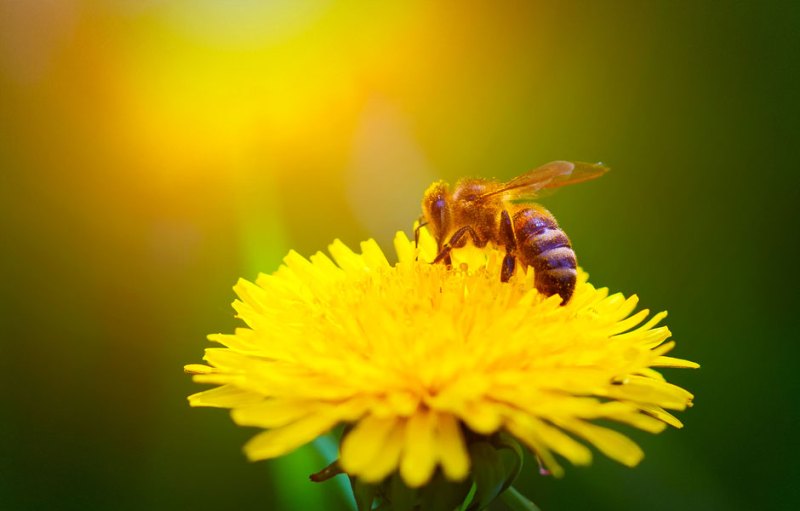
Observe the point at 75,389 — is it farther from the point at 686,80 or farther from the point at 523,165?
the point at 686,80

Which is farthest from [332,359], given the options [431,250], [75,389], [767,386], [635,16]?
[635,16]

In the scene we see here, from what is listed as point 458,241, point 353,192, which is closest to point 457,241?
point 458,241

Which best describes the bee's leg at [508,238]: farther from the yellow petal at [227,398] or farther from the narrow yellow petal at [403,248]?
the yellow petal at [227,398]

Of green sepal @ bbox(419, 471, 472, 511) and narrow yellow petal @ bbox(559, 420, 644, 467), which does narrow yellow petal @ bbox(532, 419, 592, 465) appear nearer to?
narrow yellow petal @ bbox(559, 420, 644, 467)

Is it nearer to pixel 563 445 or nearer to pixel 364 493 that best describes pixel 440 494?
pixel 364 493

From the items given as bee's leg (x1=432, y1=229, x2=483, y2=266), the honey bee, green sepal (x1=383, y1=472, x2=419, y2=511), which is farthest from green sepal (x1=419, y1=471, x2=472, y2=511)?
bee's leg (x1=432, y1=229, x2=483, y2=266)
